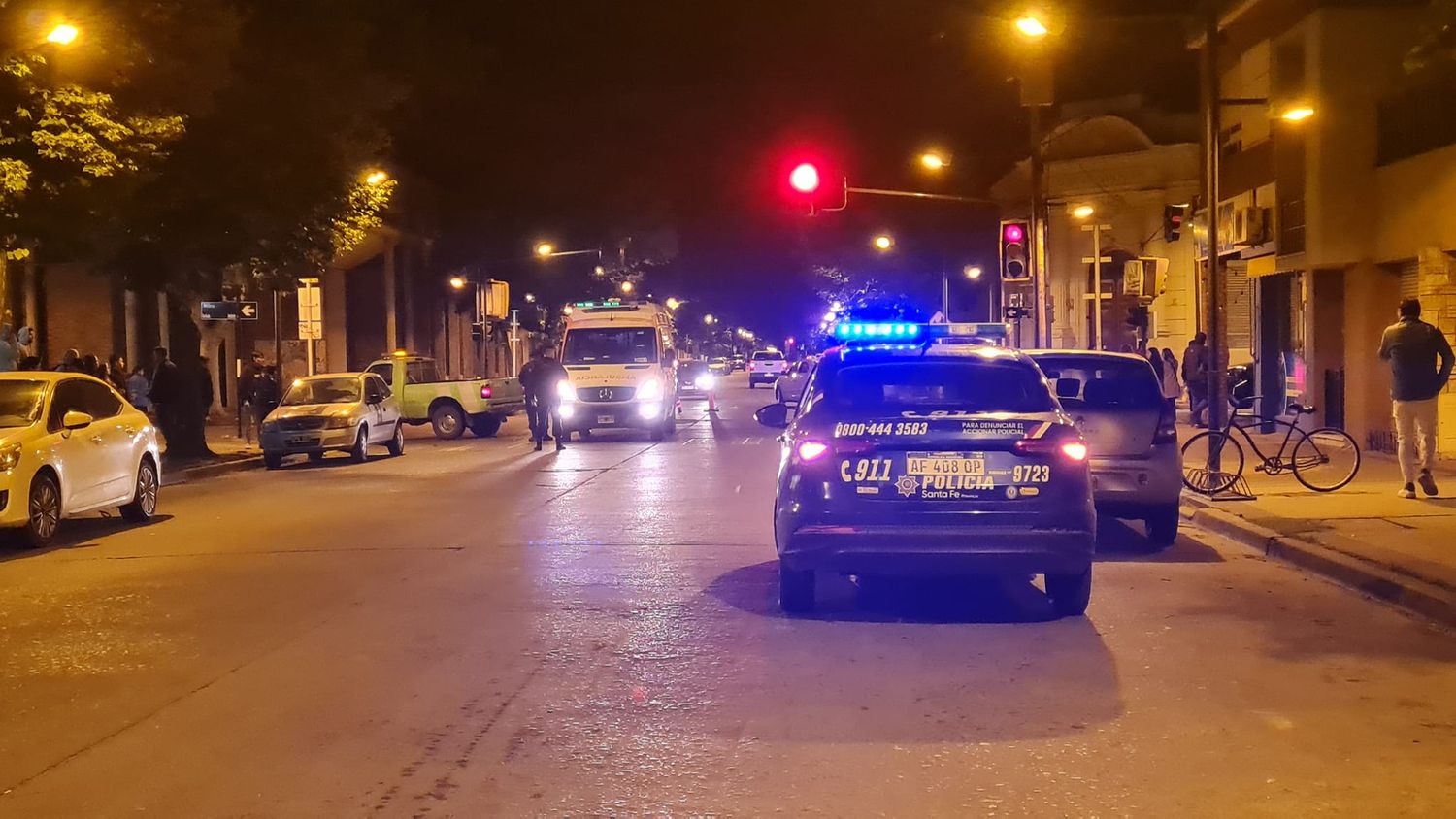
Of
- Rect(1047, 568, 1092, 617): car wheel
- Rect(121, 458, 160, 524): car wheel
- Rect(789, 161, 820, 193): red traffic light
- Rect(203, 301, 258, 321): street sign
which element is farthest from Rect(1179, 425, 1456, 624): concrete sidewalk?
Rect(203, 301, 258, 321): street sign

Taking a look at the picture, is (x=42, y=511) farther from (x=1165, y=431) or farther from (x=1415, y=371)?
(x=1415, y=371)

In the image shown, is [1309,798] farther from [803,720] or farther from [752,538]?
[752,538]

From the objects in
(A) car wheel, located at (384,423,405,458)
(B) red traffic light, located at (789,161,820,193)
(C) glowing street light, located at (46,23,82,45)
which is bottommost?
(A) car wheel, located at (384,423,405,458)

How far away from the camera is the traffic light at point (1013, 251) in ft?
80.9

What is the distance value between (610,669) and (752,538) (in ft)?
17.0

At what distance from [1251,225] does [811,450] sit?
17922 millimetres

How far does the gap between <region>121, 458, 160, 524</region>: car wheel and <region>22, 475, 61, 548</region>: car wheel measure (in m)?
1.71

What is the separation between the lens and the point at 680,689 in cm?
706

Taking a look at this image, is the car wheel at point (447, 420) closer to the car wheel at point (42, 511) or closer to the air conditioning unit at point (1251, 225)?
the air conditioning unit at point (1251, 225)

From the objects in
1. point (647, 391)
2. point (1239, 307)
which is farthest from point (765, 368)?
point (647, 391)

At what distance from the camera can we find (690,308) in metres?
132

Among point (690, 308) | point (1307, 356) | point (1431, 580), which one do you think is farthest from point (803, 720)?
point (690, 308)

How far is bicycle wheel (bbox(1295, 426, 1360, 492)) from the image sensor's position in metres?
15.3

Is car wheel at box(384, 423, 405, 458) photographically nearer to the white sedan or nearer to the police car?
the white sedan
